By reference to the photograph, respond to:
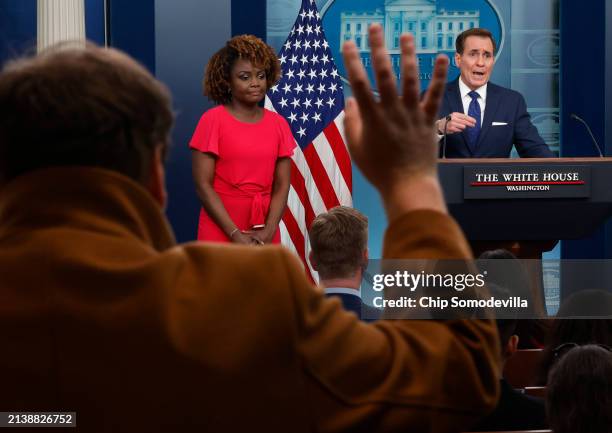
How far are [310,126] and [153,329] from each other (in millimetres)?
5426

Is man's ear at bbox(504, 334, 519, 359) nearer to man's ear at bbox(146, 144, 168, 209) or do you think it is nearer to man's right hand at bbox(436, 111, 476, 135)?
man's ear at bbox(146, 144, 168, 209)

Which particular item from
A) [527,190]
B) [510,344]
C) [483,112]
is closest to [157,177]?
[510,344]

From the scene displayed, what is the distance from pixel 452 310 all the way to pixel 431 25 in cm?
644

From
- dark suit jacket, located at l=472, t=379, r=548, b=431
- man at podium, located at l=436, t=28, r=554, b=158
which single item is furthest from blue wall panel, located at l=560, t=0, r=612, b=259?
dark suit jacket, located at l=472, t=379, r=548, b=431

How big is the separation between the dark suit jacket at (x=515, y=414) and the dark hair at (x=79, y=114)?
1667 mm

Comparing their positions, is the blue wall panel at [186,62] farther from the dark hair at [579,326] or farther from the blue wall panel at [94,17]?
the dark hair at [579,326]

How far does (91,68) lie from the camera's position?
97 centimetres

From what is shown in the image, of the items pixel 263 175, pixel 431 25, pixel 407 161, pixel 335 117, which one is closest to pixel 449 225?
pixel 407 161

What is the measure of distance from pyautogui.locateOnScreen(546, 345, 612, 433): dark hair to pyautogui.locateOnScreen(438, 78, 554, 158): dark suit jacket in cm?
344

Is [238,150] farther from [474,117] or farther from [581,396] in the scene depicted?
[581,396]

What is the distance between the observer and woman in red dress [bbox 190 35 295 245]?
548cm

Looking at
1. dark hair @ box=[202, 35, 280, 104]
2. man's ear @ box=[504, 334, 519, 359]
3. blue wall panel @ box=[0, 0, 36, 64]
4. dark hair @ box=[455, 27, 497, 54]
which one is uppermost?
blue wall panel @ box=[0, 0, 36, 64]

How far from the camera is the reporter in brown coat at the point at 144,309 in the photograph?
0.91 meters

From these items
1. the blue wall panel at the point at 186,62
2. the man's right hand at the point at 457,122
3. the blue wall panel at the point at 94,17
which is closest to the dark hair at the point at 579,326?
the man's right hand at the point at 457,122
